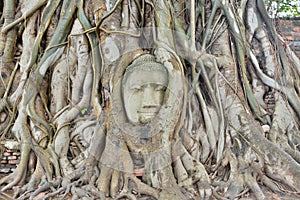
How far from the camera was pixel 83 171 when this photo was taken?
221cm

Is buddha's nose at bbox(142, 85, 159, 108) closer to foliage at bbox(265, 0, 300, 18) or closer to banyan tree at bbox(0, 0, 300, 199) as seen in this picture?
banyan tree at bbox(0, 0, 300, 199)

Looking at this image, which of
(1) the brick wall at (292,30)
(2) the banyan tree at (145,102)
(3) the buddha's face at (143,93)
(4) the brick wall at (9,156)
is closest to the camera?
(2) the banyan tree at (145,102)

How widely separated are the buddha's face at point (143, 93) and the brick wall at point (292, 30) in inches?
88.1

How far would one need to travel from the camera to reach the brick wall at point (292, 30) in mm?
3794

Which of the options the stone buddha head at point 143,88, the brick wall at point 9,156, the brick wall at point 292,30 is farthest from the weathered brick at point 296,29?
the brick wall at point 9,156

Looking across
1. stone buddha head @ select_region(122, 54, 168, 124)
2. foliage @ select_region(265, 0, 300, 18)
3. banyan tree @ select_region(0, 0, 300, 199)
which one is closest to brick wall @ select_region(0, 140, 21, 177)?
banyan tree @ select_region(0, 0, 300, 199)

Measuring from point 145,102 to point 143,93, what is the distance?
78 mm

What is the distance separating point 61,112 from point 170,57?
103 cm

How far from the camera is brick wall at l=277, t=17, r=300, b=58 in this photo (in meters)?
3.79

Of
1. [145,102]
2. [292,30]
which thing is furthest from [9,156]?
[292,30]

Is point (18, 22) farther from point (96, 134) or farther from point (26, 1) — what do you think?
point (96, 134)

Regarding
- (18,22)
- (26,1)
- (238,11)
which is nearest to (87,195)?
(18,22)

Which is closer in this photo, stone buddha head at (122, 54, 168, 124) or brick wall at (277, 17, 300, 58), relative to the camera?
stone buddha head at (122, 54, 168, 124)

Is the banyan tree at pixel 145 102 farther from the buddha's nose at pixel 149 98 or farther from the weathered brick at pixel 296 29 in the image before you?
the weathered brick at pixel 296 29
